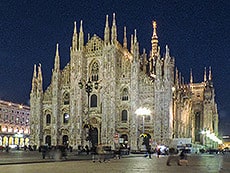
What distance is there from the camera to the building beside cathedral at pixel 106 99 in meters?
62.2

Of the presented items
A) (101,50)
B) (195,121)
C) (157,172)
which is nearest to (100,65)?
(101,50)

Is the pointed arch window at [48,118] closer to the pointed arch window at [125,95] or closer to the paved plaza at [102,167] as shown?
the pointed arch window at [125,95]

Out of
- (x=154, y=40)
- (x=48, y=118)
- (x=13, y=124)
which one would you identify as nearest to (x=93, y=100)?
(x=48, y=118)

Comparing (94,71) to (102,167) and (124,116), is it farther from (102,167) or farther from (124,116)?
(102,167)

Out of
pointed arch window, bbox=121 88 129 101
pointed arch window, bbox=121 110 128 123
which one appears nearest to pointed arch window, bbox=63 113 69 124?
pointed arch window, bbox=121 110 128 123

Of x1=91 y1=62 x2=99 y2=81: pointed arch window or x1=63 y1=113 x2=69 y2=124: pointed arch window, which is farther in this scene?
x1=63 y1=113 x2=69 y2=124: pointed arch window

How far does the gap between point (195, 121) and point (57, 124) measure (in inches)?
1776

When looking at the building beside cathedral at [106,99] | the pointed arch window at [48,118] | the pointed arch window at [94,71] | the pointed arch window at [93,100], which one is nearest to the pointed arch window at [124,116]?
the building beside cathedral at [106,99]

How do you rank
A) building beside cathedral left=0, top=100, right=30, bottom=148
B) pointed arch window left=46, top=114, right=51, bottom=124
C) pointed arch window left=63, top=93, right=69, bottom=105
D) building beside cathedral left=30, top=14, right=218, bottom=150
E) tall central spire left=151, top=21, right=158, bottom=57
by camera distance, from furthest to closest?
1. building beside cathedral left=0, top=100, right=30, bottom=148
2. tall central spire left=151, top=21, right=158, bottom=57
3. pointed arch window left=46, top=114, right=51, bottom=124
4. pointed arch window left=63, top=93, right=69, bottom=105
5. building beside cathedral left=30, top=14, right=218, bottom=150

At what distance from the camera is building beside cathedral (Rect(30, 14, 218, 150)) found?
62.2 m

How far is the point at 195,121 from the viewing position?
335 ft

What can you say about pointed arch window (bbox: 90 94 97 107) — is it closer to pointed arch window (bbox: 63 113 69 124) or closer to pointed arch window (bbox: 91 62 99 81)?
pointed arch window (bbox: 91 62 99 81)

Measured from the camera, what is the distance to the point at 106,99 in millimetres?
65062

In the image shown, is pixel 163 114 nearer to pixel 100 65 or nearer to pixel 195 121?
pixel 100 65
